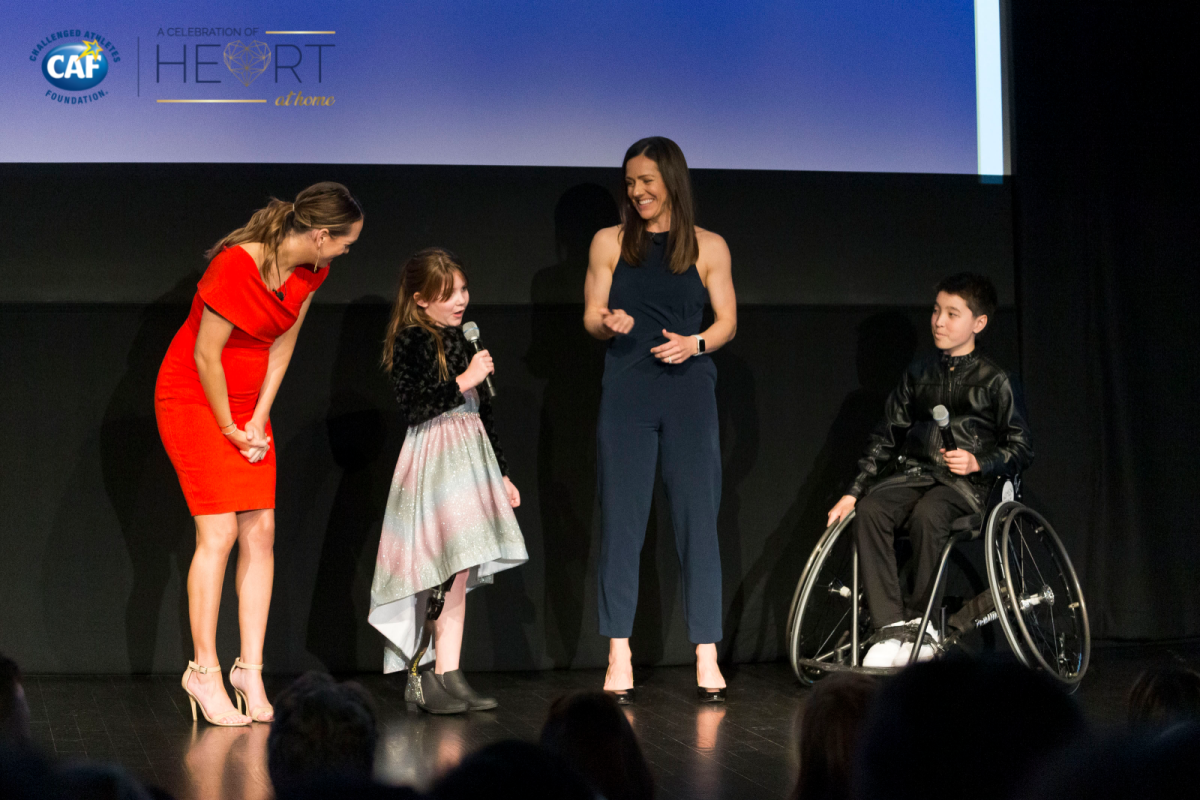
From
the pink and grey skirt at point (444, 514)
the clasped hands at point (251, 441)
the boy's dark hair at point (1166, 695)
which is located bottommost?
the boy's dark hair at point (1166, 695)

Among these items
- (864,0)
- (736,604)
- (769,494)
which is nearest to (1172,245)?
(864,0)

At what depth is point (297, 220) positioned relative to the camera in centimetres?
293

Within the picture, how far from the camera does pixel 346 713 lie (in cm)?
128

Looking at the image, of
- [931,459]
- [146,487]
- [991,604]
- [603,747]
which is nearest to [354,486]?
[146,487]

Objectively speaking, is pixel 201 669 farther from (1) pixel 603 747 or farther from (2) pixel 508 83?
(1) pixel 603 747

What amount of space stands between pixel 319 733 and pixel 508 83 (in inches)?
113

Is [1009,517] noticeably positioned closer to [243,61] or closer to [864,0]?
[864,0]

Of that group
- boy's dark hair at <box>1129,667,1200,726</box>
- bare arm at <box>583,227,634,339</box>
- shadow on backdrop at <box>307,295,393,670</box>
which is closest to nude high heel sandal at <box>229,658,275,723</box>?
shadow on backdrop at <box>307,295,393,670</box>

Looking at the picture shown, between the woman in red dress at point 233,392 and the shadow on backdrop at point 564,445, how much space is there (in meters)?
0.92

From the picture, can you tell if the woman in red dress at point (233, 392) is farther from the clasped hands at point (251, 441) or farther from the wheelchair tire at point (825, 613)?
the wheelchair tire at point (825, 613)

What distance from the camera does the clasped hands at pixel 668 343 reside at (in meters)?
3.11

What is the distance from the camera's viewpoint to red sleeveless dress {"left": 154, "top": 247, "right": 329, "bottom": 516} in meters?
2.92

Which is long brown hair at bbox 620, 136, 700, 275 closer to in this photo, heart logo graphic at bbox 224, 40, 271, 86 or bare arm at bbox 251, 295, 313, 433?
bare arm at bbox 251, 295, 313, 433

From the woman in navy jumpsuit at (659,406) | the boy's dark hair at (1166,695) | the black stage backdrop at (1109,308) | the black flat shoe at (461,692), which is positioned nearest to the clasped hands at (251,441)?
the black flat shoe at (461,692)
